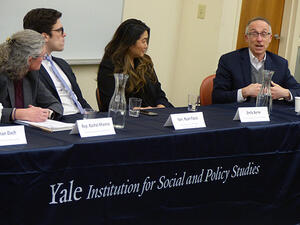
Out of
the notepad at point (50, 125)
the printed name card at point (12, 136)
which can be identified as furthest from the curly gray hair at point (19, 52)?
the printed name card at point (12, 136)

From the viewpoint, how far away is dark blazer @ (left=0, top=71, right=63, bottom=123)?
2.65 meters

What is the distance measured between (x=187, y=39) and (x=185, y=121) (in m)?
3.16

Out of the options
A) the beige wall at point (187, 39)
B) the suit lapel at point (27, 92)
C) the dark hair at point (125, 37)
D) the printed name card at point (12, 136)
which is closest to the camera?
the printed name card at point (12, 136)

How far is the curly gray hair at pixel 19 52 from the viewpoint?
264cm

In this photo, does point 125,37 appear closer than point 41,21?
No

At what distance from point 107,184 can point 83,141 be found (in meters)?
0.23

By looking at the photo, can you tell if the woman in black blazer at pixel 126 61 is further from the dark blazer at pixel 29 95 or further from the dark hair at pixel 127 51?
the dark blazer at pixel 29 95

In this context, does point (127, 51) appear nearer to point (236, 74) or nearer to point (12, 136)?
point (236, 74)

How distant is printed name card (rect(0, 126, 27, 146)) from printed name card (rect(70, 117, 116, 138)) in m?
0.26

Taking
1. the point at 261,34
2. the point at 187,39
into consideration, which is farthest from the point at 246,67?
the point at 187,39

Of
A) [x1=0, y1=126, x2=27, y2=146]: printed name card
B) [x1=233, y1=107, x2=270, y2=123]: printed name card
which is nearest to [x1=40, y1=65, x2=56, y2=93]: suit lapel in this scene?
[x1=233, y1=107, x2=270, y2=123]: printed name card

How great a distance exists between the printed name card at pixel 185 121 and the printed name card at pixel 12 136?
2.43ft

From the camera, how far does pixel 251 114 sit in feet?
9.54

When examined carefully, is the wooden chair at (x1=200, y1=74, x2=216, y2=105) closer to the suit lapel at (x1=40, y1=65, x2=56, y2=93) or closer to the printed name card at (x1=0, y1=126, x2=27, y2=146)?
the suit lapel at (x1=40, y1=65, x2=56, y2=93)
